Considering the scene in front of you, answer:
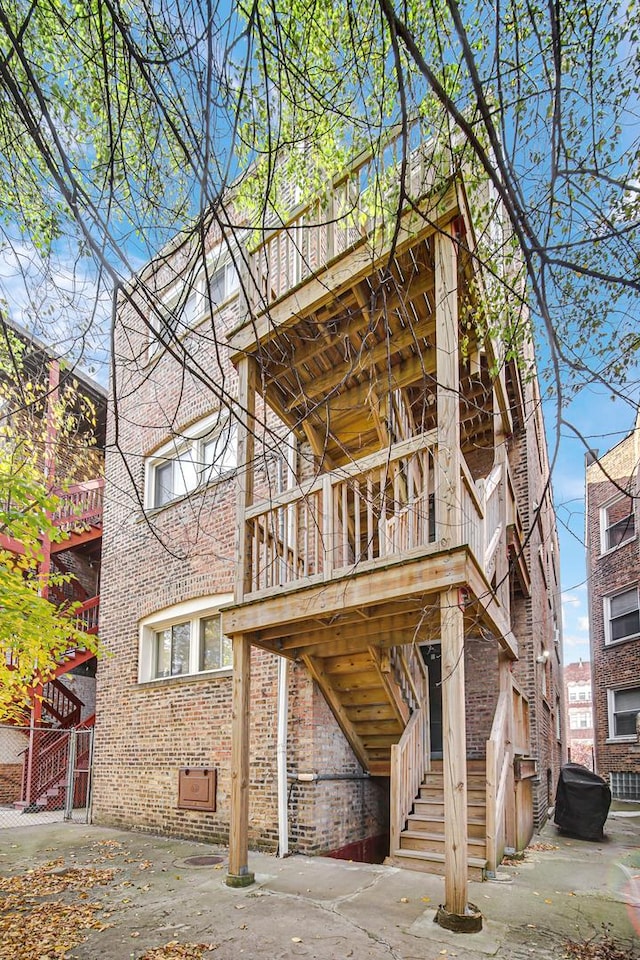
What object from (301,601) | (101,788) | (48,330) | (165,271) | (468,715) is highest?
(165,271)

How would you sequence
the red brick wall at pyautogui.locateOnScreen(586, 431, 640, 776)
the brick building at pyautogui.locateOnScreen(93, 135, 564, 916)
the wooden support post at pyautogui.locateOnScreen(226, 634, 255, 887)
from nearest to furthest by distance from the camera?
the brick building at pyautogui.locateOnScreen(93, 135, 564, 916)
the wooden support post at pyautogui.locateOnScreen(226, 634, 255, 887)
the red brick wall at pyautogui.locateOnScreen(586, 431, 640, 776)

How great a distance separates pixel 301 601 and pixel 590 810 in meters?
5.81

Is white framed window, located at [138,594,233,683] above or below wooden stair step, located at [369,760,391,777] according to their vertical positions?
above

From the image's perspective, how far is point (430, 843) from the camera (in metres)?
5.96

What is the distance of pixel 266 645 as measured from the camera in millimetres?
6266

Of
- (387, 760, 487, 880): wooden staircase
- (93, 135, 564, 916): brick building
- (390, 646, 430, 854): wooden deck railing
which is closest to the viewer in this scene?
(93, 135, 564, 916): brick building

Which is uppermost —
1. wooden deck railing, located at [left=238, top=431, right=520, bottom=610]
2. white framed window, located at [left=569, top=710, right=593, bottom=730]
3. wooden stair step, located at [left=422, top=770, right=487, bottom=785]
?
wooden deck railing, located at [left=238, top=431, right=520, bottom=610]

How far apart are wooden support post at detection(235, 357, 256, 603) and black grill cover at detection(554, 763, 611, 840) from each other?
5776 mm

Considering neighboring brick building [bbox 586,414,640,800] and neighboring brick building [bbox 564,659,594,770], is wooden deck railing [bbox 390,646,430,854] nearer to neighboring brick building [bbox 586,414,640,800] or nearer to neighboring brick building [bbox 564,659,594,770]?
neighboring brick building [bbox 586,414,640,800]

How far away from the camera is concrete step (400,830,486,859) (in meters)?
5.75

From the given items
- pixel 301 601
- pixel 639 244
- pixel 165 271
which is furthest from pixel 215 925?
pixel 165 271

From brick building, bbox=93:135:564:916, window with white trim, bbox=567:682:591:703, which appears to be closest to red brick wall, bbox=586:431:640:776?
brick building, bbox=93:135:564:916

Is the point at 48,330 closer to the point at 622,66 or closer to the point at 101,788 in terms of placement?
the point at 622,66

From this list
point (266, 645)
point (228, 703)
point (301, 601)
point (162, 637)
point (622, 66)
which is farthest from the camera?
point (162, 637)
